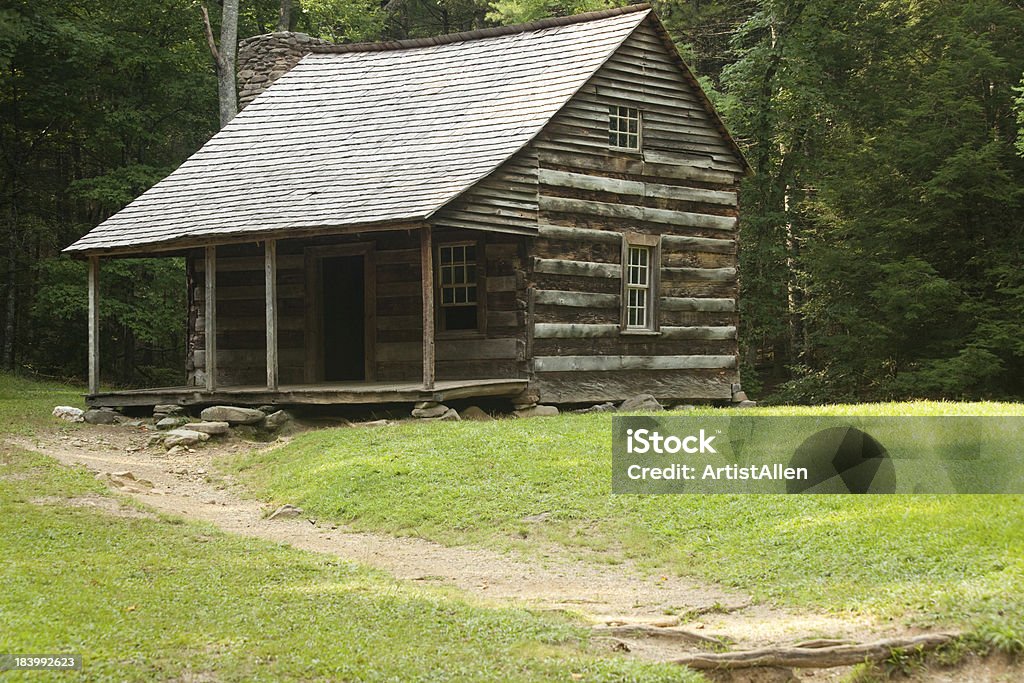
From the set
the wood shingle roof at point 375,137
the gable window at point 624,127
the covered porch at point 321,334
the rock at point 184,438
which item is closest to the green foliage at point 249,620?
the rock at point 184,438

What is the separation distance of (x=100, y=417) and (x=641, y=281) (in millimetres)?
10723

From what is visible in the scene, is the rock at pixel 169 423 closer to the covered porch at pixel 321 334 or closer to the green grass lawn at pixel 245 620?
the covered porch at pixel 321 334

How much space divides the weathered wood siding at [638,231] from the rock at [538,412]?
15.3 inches

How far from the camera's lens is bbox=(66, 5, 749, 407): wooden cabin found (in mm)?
20078

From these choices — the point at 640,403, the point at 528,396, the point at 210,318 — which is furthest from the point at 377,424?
the point at 640,403

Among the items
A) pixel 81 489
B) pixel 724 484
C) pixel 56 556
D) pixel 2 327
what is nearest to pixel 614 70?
pixel 724 484

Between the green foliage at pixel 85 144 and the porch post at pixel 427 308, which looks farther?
the green foliage at pixel 85 144

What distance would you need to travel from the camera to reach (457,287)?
2141 centimetres

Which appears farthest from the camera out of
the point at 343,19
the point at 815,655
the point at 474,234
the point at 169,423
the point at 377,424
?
the point at 343,19

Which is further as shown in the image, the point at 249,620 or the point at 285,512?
the point at 285,512

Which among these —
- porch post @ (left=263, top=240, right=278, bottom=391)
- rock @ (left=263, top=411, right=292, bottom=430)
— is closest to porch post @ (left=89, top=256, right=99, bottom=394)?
porch post @ (left=263, top=240, right=278, bottom=391)

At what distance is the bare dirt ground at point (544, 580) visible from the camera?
810 cm

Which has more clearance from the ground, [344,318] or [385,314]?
[385,314]

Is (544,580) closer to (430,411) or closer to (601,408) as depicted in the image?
(430,411)
